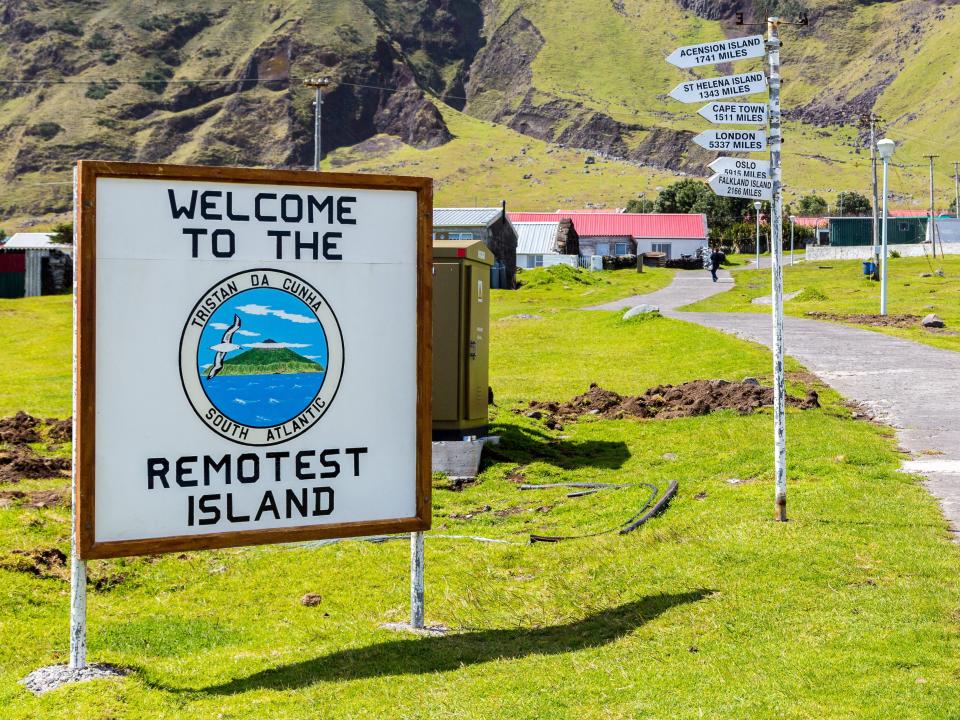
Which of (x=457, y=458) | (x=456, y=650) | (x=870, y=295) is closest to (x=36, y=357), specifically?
(x=457, y=458)

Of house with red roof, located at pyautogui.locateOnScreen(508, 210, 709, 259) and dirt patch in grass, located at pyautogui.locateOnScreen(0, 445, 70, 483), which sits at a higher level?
house with red roof, located at pyautogui.locateOnScreen(508, 210, 709, 259)

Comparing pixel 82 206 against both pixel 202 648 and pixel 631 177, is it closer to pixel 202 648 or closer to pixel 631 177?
pixel 202 648

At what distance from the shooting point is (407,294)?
765 centimetres

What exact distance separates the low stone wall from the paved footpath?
187ft

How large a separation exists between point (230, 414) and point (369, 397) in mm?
979

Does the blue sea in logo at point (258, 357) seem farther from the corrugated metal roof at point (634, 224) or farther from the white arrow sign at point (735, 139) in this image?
the corrugated metal roof at point (634, 224)

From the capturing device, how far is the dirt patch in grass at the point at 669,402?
16.7m

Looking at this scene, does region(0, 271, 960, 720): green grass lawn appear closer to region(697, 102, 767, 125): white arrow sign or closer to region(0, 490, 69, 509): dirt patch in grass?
region(0, 490, 69, 509): dirt patch in grass

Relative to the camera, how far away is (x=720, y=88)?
9383 millimetres

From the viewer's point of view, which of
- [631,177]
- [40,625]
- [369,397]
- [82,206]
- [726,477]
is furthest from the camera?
[631,177]

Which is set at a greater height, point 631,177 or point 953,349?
point 631,177

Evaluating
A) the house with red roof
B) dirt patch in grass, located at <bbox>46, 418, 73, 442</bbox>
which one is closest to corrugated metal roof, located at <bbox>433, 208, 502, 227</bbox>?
the house with red roof

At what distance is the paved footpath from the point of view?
1204 cm

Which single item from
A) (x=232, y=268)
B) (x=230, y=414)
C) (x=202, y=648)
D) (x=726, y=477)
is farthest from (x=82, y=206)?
(x=726, y=477)
